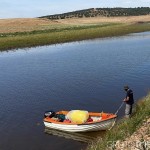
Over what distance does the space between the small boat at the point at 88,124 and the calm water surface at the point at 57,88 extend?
0.43 m

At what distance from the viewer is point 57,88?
34344 mm

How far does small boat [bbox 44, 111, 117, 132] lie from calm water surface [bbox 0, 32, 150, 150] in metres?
0.43

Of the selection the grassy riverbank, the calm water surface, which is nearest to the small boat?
the calm water surface

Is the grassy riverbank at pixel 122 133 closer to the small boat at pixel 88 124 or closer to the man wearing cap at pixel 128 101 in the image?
the man wearing cap at pixel 128 101

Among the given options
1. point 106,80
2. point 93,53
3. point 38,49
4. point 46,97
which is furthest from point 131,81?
point 38,49

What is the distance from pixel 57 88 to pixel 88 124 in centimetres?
1199

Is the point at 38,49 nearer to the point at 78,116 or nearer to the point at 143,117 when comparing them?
the point at 78,116

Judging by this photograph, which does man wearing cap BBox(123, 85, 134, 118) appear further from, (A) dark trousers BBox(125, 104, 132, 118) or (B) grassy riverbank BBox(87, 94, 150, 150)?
(B) grassy riverbank BBox(87, 94, 150, 150)

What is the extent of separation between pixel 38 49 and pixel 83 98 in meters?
41.1

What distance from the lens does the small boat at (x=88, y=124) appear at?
22.6 m

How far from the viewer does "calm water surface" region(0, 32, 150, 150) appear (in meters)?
22.8

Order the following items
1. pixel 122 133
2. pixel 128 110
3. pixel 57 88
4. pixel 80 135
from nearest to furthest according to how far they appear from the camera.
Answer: pixel 122 133
pixel 128 110
pixel 80 135
pixel 57 88

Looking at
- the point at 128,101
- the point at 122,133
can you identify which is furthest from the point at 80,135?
the point at 122,133

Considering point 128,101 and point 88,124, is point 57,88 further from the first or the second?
point 128,101
